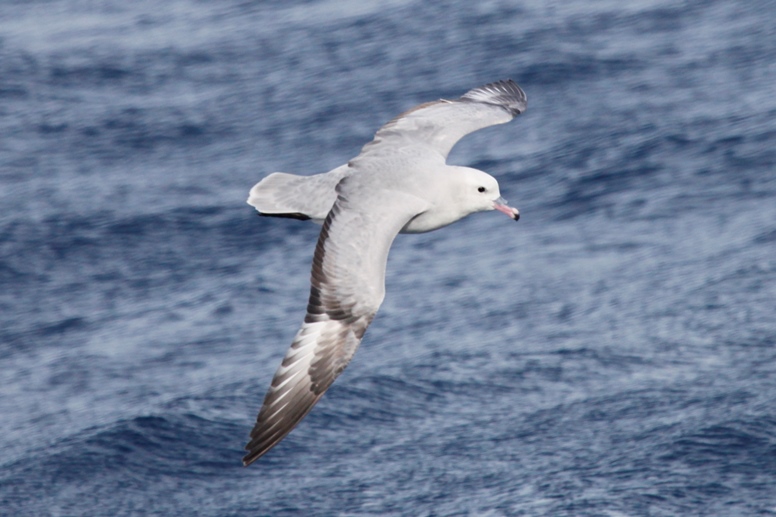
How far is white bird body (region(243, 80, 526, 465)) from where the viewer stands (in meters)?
11.8

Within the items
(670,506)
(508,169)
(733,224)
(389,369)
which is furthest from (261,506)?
(733,224)

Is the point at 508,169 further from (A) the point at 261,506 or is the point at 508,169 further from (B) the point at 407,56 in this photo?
(A) the point at 261,506

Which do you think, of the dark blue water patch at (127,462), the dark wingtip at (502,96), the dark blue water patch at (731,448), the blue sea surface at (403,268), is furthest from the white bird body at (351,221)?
the dark blue water patch at (127,462)

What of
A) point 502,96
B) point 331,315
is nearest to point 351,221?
point 331,315

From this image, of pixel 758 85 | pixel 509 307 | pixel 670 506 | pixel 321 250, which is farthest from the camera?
pixel 758 85

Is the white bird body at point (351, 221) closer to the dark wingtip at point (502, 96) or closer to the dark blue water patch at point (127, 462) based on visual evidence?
the dark wingtip at point (502, 96)

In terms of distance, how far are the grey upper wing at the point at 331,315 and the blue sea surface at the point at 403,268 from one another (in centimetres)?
1215

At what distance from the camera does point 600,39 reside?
34031mm

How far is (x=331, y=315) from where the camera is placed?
11.9 metres

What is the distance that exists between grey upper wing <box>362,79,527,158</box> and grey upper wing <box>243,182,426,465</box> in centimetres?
189

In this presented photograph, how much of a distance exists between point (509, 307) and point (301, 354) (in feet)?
59.4

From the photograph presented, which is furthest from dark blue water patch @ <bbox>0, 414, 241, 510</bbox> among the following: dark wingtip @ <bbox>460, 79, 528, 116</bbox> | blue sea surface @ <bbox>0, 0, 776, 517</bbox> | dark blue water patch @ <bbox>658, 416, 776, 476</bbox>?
dark wingtip @ <bbox>460, 79, 528, 116</bbox>

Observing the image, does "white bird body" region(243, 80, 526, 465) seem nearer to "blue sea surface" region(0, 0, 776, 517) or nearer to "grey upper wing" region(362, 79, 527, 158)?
"grey upper wing" region(362, 79, 527, 158)

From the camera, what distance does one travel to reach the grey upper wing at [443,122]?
13945mm
